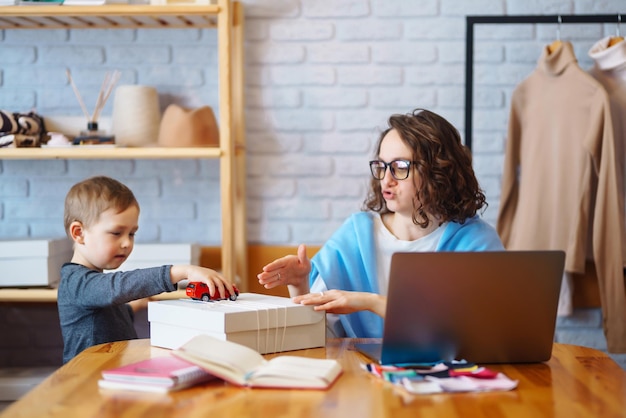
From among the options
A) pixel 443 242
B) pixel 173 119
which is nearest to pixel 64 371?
pixel 443 242

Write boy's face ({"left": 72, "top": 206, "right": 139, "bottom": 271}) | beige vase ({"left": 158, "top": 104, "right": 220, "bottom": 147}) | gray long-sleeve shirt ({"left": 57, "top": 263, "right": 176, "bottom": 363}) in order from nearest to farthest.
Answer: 1. gray long-sleeve shirt ({"left": 57, "top": 263, "right": 176, "bottom": 363})
2. boy's face ({"left": 72, "top": 206, "right": 139, "bottom": 271})
3. beige vase ({"left": 158, "top": 104, "right": 220, "bottom": 147})

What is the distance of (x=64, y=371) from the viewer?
144 centimetres

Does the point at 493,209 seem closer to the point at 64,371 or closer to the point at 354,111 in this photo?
the point at 354,111

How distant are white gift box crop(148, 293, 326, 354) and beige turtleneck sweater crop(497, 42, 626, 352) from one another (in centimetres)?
144

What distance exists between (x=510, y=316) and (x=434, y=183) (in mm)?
712

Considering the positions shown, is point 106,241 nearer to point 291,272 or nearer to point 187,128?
point 291,272

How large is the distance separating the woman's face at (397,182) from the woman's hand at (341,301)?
1.48 feet

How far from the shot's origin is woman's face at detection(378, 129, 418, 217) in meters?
2.08

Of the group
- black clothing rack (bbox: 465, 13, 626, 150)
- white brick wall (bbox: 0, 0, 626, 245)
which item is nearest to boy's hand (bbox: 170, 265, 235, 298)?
white brick wall (bbox: 0, 0, 626, 245)

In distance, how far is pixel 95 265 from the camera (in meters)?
2.04

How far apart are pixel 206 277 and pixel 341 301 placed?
284 millimetres

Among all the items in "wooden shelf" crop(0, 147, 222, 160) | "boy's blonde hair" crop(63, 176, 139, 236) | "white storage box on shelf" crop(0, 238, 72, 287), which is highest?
"wooden shelf" crop(0, 147, 222, 160)

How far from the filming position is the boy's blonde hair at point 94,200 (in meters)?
2.01

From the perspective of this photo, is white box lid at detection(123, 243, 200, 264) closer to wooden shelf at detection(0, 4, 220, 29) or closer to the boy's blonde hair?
the boy's blonde hair
